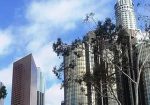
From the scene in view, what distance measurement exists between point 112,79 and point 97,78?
4.53ft

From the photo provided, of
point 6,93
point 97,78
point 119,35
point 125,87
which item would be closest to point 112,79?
point 97,78

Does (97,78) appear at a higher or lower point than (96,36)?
lower

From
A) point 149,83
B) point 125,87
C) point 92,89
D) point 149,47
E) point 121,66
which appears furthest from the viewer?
point 149,83

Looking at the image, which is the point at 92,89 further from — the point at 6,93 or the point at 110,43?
the point at 6,93

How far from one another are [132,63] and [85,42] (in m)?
4.73

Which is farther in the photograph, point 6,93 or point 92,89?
point 6,93

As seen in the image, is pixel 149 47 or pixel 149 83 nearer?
pixel 149 47

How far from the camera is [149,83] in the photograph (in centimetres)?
5628

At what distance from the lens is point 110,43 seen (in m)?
38.0

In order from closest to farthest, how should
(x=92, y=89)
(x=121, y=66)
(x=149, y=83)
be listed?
(x=121, y=66) < (x=92, y=89) < (x=149, y=83)

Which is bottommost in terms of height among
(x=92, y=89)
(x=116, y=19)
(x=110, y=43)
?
(x=92, y=89)

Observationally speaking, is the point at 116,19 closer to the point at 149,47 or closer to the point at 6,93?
the point at 149,47

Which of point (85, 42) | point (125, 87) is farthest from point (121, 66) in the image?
point (125, 87)

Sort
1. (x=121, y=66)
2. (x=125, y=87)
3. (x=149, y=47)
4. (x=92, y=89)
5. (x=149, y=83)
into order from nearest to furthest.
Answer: (x=149, y=47)
(x=121, y=66)
(x=92, y=89)
(x=125, y=87)
(x=149, y=83)
